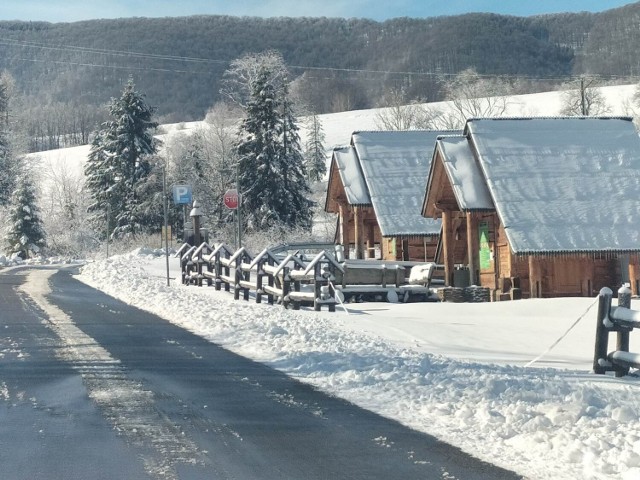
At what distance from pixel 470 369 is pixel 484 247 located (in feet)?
54.8

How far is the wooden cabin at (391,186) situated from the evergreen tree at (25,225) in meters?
33.7

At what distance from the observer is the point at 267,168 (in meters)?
56.8

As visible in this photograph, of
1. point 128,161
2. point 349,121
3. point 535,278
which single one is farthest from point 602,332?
point 349,121

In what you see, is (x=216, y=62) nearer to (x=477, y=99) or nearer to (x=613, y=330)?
(x=477, y=99)

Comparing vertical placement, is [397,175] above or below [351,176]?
below

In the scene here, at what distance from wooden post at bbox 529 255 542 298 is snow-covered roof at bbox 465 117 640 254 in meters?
1.02

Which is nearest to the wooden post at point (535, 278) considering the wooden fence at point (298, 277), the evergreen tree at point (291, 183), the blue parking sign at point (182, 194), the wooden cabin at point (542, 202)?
the wooden cabin at point (542, 202)

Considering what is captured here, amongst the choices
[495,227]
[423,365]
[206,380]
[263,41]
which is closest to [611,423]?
[423,365]

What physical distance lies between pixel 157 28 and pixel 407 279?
6782 inches

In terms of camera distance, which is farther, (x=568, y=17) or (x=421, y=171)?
(x=568, y=17)

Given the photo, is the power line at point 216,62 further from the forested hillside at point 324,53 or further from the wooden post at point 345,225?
the wooden post at point 345,225

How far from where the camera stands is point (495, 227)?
86.0 ft

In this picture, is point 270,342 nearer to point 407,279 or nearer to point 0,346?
point 0,346

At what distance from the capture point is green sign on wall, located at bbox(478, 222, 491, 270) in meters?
27.0
